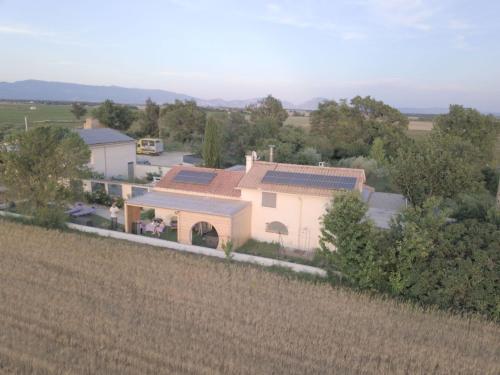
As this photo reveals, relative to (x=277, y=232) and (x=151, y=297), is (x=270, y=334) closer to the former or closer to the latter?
(x=151, y=297)

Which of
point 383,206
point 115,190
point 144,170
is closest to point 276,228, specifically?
point 383,206

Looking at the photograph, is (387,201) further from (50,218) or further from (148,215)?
(50,218)

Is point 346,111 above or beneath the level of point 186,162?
above

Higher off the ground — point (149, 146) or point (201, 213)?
point (201, 213)

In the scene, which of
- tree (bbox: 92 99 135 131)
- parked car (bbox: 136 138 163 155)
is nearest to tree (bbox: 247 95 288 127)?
tree (bbox: 92 99 135 131)

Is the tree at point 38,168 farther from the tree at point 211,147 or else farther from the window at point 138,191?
the tree at point 211,147

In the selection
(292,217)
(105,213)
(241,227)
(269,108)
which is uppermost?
(269,108)

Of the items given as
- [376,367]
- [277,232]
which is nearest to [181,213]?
[277,232]
